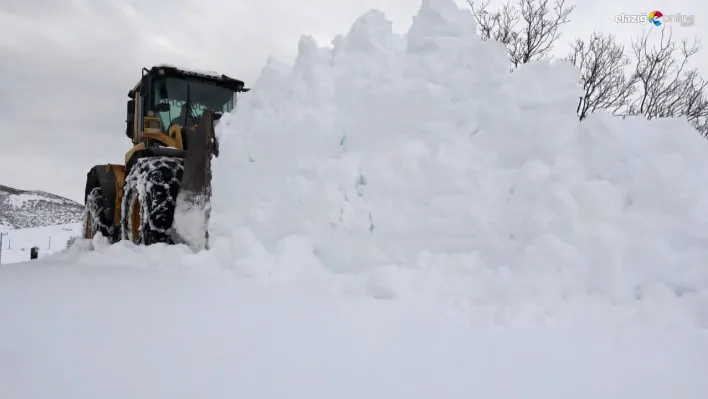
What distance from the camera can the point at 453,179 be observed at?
11.5 ft

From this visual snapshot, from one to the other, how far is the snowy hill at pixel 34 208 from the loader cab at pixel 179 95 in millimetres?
63856

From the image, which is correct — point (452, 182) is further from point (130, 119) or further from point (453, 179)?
point (130, 119)

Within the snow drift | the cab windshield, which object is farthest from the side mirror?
the snow drift

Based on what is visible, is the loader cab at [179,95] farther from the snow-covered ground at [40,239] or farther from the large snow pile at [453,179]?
the snow-covered ground at [40,239]

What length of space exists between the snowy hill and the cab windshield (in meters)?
64.0

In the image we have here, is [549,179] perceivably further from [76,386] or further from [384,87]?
[76,386]

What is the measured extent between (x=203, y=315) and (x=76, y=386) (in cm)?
83

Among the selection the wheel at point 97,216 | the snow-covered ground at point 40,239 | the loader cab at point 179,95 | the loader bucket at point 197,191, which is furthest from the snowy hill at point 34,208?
the loader bucket at point 197,191

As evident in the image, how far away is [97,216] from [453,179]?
5.84 metres

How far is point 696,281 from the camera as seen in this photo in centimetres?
285

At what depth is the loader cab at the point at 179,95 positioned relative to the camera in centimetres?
648

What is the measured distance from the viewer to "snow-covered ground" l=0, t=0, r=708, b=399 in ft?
7.09

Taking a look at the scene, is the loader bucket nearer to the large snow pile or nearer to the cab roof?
the large snow pile

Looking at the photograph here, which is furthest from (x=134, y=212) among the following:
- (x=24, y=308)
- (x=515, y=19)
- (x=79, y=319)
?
(x=515, y=19)
